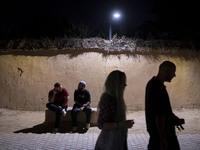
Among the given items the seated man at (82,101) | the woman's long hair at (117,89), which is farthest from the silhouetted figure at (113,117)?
the seated man at (82,101)

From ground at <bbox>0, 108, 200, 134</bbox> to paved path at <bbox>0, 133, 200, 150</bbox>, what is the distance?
2.79ft

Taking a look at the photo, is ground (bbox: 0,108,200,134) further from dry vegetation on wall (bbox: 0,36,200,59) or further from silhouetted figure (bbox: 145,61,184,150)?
silhouetted figure (bbox: 145,61,184,150)

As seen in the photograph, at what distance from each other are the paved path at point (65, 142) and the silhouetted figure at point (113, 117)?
224cm

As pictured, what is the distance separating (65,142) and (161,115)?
3073 mm

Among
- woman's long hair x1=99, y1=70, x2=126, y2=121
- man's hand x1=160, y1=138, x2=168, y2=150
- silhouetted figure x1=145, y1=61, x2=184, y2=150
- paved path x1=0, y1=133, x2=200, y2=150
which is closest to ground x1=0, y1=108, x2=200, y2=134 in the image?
paved path x1=0, y1=133, x2=200, y2=150

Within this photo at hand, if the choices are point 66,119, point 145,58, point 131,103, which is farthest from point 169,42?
point 66,119

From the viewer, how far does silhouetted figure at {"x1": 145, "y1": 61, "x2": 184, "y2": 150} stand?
2250 millimetres

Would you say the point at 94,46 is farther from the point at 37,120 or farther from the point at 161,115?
the point at 161,115

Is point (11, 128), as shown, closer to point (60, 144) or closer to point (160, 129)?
point (60, 144)

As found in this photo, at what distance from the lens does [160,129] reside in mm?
2242

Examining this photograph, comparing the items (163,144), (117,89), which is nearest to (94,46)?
(117,89)

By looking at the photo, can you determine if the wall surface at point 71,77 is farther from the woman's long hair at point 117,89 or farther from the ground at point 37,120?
the woman's long hair at point 117,89

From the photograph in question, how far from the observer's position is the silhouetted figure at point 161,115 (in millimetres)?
2250

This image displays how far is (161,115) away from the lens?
2.25 m
